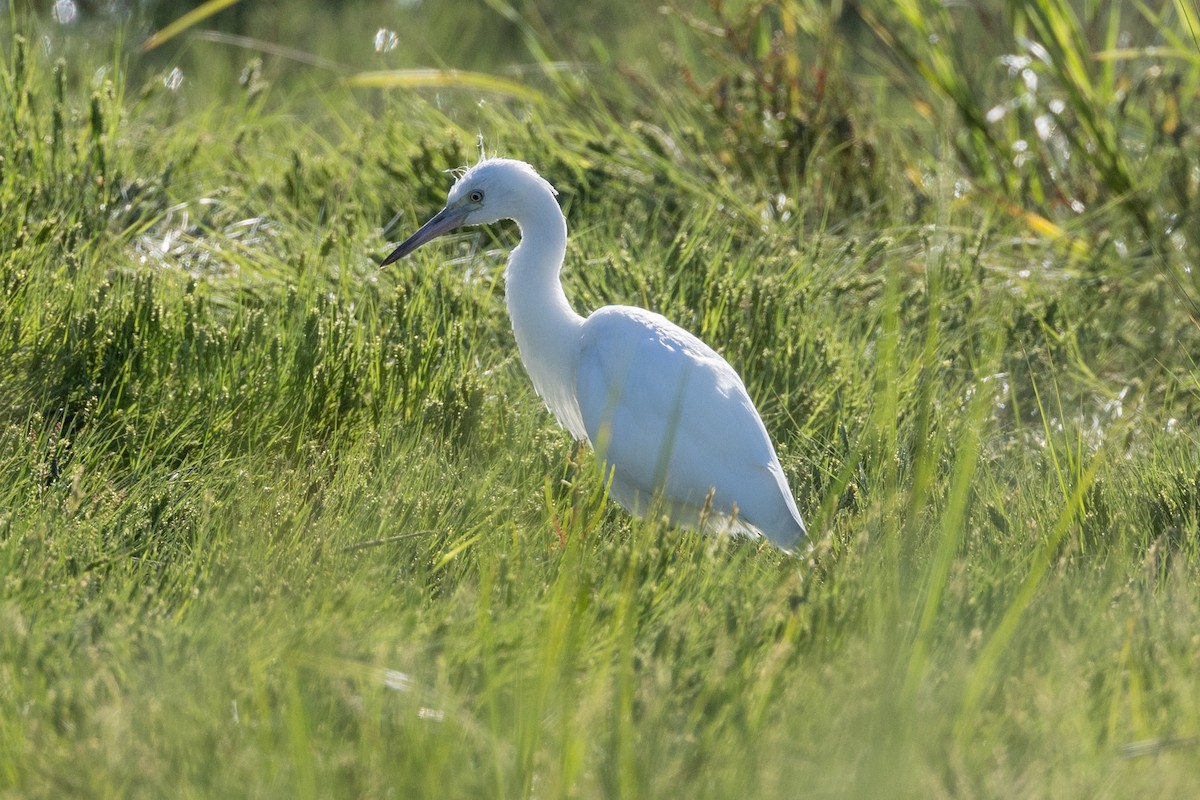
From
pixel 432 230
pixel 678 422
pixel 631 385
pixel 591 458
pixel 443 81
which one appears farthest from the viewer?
pixel 443 81

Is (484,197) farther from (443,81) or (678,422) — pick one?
(443,81)

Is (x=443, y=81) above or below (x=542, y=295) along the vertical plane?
above

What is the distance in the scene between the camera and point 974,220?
4.55 m

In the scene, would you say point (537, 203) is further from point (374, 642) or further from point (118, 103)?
point (118, 103)

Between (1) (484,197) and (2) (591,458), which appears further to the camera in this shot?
(1) (484,197)

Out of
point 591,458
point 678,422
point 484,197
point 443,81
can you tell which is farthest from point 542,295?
point 443,81

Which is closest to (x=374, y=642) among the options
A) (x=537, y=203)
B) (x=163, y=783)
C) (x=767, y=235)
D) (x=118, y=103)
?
(x=163, y=783)

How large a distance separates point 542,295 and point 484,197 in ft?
0.92

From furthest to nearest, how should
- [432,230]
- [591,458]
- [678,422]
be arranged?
[432,230] < [678,422] < [591,458]

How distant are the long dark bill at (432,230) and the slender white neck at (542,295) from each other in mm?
158

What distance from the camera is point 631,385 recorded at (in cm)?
316

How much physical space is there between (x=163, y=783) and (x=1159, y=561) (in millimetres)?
2046

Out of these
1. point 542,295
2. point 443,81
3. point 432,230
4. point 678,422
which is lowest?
point 678,422

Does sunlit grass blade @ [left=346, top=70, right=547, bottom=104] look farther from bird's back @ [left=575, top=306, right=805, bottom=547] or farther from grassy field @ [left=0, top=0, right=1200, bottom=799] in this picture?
bird's back @ [left=575, top=306, right=805, bottom=547]
